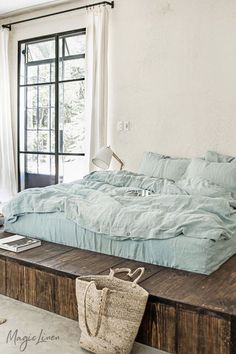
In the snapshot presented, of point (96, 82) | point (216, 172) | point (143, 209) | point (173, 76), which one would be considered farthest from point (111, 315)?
point (96, 82)

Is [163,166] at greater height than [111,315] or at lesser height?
greater

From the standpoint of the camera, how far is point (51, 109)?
17.4 feet

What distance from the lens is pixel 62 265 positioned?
2.31 meters

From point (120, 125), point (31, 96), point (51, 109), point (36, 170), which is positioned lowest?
point (36, 170)

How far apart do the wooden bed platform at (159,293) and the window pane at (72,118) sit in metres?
2.56

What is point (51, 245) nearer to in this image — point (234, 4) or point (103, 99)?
point (103, 99)

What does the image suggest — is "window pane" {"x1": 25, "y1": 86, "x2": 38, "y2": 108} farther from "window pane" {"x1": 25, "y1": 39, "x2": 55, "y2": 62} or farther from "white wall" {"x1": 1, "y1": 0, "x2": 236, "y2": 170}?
"white wall" {"x1": 1, "y1": 0, "x2": 236, "y2": 170}

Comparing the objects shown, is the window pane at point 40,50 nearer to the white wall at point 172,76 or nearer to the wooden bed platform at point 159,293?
the white wall at point 172,76

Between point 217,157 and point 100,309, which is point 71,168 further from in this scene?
point 100,309

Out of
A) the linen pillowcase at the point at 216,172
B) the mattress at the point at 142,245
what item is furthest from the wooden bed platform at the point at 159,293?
the linen pillowcase at the point at 216,172

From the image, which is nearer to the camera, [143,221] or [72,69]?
[143,221]

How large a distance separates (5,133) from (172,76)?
266 cm

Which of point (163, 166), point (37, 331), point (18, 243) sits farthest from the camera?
point (163, 166)

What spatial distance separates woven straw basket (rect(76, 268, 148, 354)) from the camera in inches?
70.4
